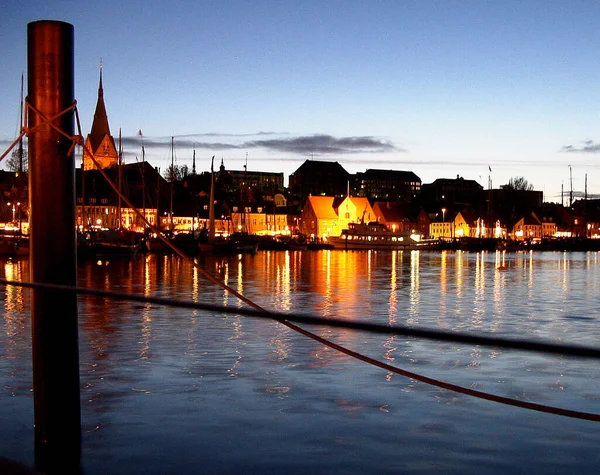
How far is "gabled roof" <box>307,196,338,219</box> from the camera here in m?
167

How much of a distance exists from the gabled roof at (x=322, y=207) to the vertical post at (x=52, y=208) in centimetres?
16027

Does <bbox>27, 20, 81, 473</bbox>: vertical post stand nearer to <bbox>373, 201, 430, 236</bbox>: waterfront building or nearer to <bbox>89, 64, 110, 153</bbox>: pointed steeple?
<bbox>373, 201, 430, 236</bbox>: waterfront building

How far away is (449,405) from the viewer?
1166cm

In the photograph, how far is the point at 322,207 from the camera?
168 m

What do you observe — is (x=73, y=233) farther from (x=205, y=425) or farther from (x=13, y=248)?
(x=13, y=248)

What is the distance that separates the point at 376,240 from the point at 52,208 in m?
141

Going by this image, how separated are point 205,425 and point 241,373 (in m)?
3.74

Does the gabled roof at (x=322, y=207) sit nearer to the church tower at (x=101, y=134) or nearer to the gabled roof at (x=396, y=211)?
the gabled roof at (x=396, y=211)

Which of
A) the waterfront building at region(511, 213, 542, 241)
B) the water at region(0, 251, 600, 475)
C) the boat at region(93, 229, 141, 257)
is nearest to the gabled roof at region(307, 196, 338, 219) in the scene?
the waterfront building at region(511, 213, 542, 241)

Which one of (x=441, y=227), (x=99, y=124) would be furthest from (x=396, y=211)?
(x=99, y=124)

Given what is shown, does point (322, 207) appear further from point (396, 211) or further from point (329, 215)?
point (396, 211)

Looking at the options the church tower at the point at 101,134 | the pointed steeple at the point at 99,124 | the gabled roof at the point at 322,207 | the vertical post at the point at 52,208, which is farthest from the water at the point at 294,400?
the pointed steeple at the point at 99,124

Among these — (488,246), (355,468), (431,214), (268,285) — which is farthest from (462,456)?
(431,214)

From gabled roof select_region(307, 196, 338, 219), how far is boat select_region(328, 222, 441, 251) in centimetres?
1801
